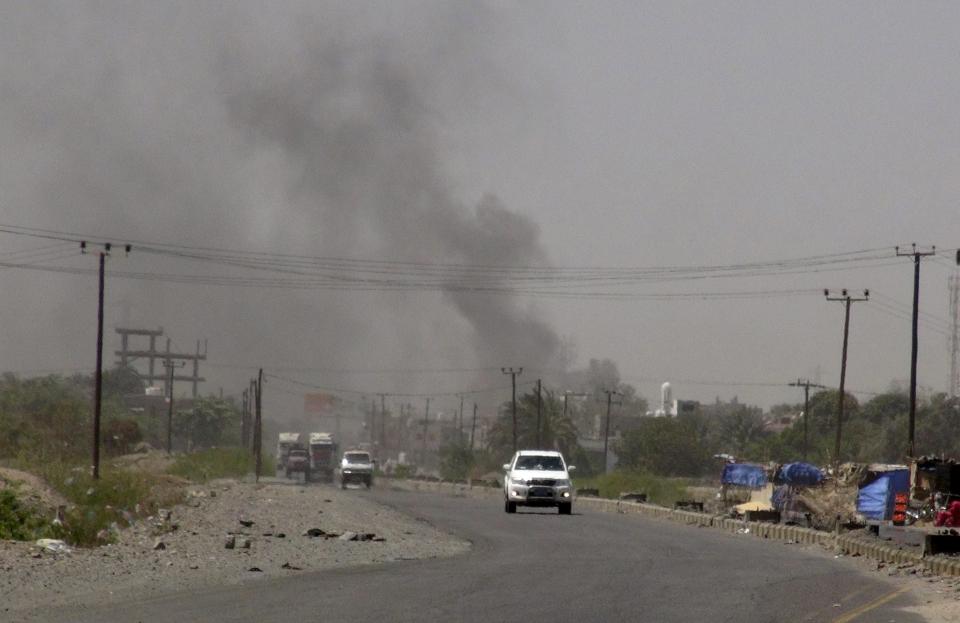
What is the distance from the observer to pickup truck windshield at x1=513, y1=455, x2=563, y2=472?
1849 inches

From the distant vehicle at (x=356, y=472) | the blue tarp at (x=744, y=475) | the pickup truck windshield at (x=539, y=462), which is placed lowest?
the distant vehicle at (x=356, y=472)

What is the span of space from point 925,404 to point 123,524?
124m

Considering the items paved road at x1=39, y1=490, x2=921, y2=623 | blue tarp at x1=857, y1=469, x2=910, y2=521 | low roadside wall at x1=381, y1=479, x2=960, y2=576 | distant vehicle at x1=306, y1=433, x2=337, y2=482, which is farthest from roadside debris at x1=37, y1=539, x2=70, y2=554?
distant vehicle at x1=306, y1=433, x2=337, y2=482

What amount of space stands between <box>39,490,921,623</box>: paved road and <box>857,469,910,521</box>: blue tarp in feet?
52.3

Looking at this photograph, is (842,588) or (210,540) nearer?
(842,588)

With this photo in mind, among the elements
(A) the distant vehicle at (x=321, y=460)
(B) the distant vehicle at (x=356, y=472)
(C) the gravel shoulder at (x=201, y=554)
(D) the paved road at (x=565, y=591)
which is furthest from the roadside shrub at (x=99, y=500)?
(A) the distant vehicle at (x=321, y=460)

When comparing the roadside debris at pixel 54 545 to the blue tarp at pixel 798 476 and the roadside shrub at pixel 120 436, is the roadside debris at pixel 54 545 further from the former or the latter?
the roadside shrub at pixel 120 436

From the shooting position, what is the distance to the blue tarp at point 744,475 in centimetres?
5788

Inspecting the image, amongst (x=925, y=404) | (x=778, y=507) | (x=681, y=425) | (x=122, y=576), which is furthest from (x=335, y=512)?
(x=925, y=404)

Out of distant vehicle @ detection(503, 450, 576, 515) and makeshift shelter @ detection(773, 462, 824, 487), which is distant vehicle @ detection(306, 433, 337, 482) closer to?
makeshift shelter @ detection(773, 462, 824, 487)

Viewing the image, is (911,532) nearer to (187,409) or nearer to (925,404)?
(925,404)

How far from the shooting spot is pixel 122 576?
1911cm

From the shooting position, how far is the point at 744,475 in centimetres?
5834

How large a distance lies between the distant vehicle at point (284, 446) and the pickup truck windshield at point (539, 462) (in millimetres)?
60411
